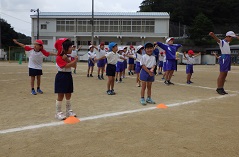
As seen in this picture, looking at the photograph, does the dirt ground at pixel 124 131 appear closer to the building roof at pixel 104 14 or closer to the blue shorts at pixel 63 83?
the blue shorts at pixel 63 83

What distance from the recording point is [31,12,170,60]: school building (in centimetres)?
5000

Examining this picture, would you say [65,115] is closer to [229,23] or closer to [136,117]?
[136,117]

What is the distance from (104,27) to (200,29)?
70.1 feet

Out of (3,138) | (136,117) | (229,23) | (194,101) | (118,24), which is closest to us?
(3,138)

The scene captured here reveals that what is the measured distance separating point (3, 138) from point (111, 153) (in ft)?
5.83

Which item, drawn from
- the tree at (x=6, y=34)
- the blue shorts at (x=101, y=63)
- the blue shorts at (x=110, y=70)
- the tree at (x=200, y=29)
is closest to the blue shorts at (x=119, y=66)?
the blue shorts at (x=101, y=63)

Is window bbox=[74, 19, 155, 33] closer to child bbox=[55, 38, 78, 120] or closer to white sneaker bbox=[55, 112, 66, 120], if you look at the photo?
child bbox=[55, 38, 78, 120]

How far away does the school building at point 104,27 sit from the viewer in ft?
164

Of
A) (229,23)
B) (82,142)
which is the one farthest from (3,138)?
(229,23)

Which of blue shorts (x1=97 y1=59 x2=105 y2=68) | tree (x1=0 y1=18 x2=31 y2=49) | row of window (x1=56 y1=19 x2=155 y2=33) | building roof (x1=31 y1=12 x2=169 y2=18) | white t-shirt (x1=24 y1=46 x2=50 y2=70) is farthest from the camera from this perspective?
tree (x1=0 y1=18 x2=31 y2=49)

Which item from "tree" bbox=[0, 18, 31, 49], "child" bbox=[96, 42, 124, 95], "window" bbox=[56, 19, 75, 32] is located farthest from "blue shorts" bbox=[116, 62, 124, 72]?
"tree" bbox=[0, 18, 31, 49]

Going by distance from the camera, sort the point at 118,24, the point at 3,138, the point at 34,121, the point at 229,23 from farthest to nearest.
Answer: the point at 229,23 → the point at 118,24 → the point at 34,121 → the point at 3,138

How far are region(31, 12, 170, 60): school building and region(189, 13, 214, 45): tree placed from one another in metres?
9.94

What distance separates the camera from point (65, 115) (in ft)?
17.4
